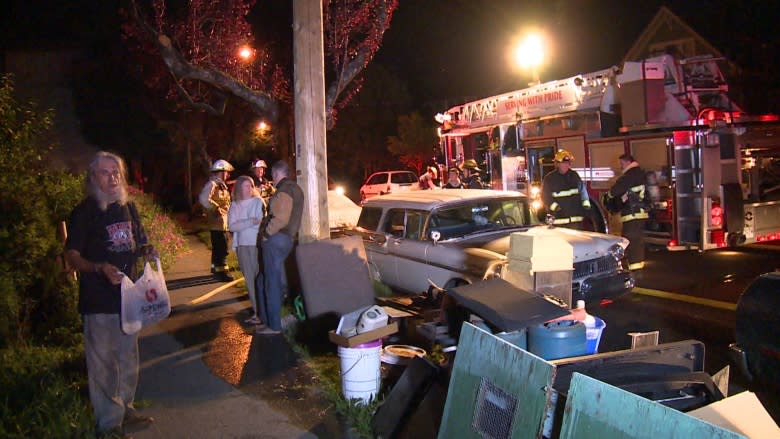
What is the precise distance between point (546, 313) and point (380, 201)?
4.91m

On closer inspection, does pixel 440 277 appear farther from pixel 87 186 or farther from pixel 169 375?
pixel 87 186

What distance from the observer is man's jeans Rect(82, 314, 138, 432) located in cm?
465

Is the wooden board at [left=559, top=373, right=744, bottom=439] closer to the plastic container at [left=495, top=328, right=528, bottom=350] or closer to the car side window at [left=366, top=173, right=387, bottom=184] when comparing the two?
the plastic container at [left=495, top=328, right=528, bottom=350]

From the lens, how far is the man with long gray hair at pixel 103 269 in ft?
14.9

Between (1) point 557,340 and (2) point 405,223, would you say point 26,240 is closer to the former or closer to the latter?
(2) point 405,223

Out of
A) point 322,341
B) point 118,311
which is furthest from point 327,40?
point 118,311

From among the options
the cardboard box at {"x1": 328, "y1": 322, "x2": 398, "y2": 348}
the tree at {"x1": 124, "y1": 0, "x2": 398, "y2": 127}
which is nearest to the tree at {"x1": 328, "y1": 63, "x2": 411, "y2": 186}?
the tree at {"x1": 124, "y1": 0, "x2": 398, "y2": 127}

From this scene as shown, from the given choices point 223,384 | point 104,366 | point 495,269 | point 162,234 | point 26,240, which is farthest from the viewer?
point 162,234

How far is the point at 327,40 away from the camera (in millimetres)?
12133

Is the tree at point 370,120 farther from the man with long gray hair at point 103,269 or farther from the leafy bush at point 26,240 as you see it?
the man with long gray hair at point 103,269

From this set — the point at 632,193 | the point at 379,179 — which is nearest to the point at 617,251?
the point at 632,193

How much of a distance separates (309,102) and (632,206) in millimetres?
4722

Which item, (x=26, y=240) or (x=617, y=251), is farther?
(x=617, y=251)

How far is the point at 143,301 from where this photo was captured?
473cm
